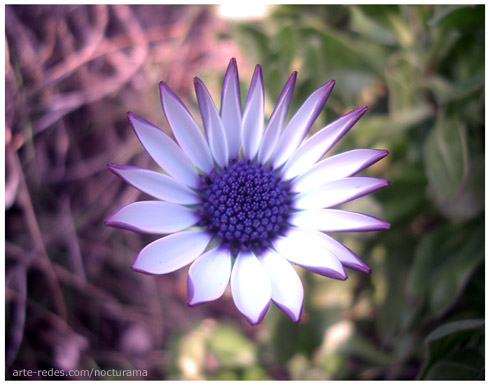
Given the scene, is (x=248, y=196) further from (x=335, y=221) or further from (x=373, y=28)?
(x=373, y=28)

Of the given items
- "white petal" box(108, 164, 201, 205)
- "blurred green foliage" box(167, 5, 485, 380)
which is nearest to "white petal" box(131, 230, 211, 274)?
"white petal" box(108, 164, 201, 205)

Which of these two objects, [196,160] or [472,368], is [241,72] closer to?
[196,160]

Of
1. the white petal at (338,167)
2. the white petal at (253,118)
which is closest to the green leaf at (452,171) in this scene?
the white petal at (338,167)

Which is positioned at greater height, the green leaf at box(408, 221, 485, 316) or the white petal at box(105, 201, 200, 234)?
the white petal at box(105, 201, 200, 234)

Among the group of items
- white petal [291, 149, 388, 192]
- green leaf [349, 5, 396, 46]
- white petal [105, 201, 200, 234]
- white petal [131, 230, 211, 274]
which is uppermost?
green leaf [349, 5, 396, 46]

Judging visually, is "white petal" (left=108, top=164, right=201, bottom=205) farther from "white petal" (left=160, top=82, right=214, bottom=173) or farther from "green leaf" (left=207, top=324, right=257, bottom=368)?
"green leaf" (left=207, top=324, right=257, bottom=368)

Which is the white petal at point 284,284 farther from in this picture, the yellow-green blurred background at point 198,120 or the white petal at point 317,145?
the yellow-green blurred background at point 198,120

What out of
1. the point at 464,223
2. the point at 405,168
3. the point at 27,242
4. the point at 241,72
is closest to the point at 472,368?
the point at 464,223
